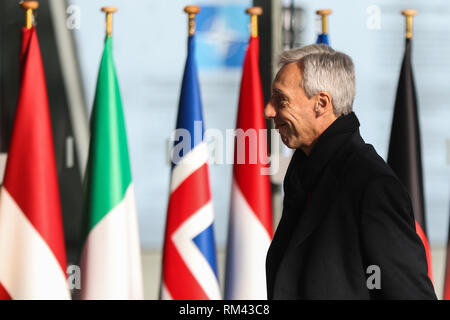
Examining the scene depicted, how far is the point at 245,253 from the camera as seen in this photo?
3.59 metres

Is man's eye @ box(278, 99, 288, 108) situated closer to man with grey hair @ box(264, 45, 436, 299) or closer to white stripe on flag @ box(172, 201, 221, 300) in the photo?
man with grey hair @ box(264, 45, 436, 299)

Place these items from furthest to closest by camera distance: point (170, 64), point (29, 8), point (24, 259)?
point (170, 64)
point (29, 8)
point (24, 259)

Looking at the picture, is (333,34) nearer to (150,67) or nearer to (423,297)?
(150,67)

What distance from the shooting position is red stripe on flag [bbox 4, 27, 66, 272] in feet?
11.3

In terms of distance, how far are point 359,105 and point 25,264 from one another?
218 cm

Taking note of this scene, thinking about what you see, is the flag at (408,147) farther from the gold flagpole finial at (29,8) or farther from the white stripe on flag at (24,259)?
the gold flagpole finial at (29,8)

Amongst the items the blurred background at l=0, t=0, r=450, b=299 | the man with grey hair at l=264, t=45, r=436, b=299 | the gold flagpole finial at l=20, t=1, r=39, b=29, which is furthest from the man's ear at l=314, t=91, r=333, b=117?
the blurred background at l=0, t=0, r=450, b=299

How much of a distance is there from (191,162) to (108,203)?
1.56 ft

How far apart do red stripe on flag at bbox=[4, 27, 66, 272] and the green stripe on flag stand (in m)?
0.19

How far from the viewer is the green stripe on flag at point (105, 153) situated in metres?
3.49

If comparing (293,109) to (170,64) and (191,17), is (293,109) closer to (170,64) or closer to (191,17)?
(191,17)

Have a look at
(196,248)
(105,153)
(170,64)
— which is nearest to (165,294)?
(196,248)

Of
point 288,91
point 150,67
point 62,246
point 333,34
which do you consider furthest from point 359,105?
point 288,91

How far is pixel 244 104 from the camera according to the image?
364 centimetres
